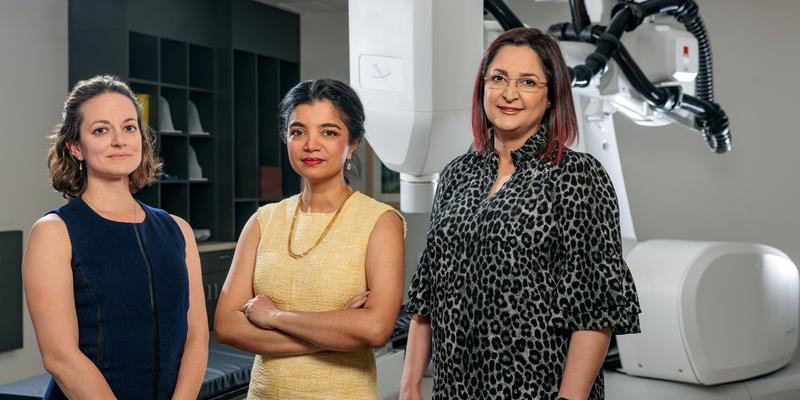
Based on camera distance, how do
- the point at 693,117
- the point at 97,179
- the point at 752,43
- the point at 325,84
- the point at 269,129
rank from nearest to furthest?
the point at 97,179
the point at 325,84
the point at 693,117
the point at 752,43
the point at 269,129

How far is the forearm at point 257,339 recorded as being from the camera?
57.4 inches

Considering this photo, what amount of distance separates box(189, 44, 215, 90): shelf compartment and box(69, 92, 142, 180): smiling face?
4077mm

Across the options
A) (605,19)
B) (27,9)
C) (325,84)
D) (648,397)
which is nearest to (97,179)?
(325,84)

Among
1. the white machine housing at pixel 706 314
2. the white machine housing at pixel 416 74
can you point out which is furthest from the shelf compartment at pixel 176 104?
the white machine housing at pixel 416 74

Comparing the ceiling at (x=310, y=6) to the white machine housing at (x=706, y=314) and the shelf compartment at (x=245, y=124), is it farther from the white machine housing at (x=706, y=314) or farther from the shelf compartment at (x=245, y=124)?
the white machine housing at (x=706, y=314)

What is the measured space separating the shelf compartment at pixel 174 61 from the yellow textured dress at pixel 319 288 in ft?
12.6

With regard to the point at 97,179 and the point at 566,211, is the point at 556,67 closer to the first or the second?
the point at 566,211

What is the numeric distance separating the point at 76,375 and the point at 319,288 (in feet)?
1.32

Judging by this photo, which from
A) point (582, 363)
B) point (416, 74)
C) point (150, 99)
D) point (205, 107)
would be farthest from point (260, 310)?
point (205, 107)

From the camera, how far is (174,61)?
5.18 metres

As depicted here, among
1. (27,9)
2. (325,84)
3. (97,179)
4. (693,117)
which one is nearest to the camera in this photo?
(97,179)

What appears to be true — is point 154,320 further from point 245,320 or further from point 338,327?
point 338,327

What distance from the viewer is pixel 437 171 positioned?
2158 mm

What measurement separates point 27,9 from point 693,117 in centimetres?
308
